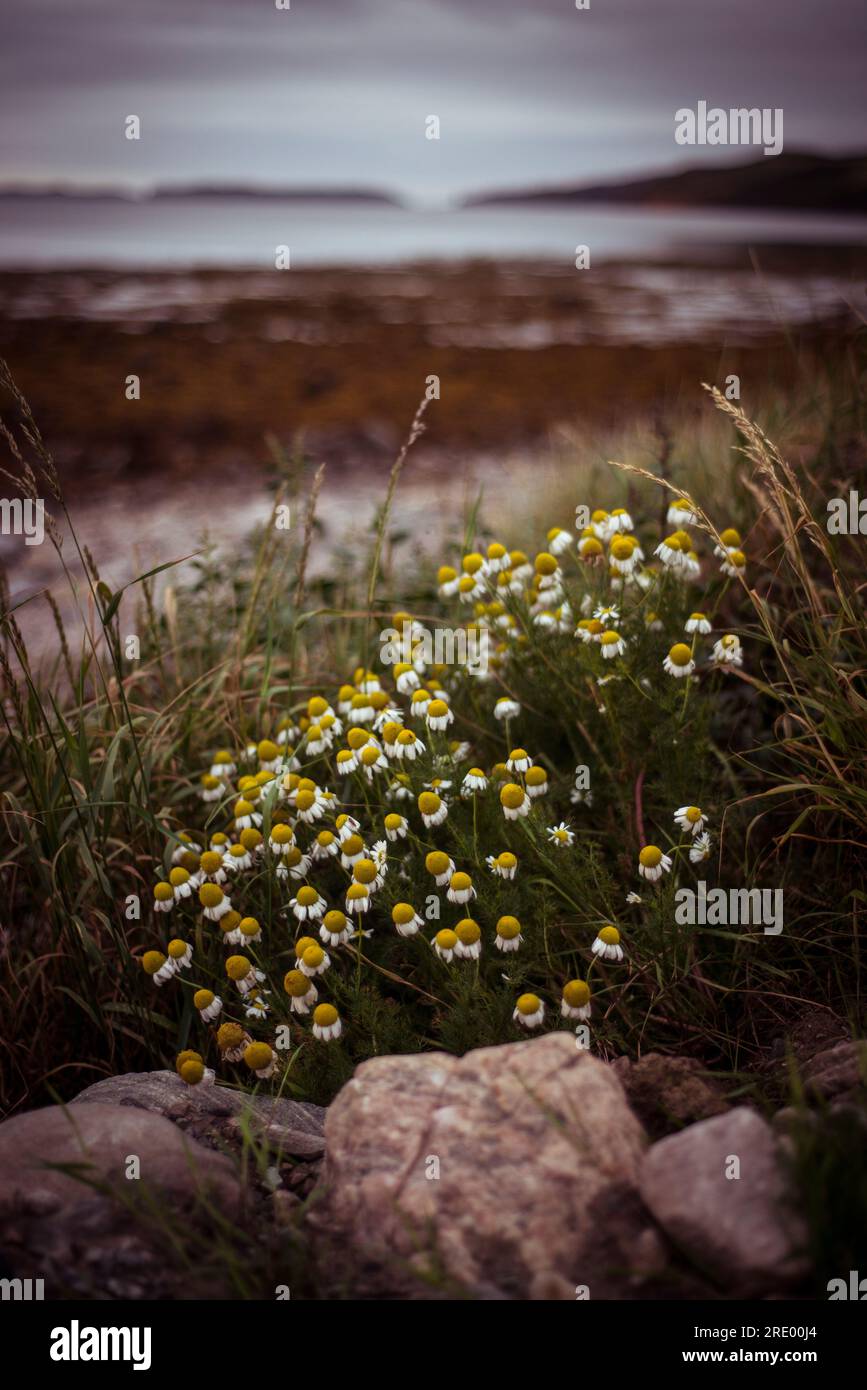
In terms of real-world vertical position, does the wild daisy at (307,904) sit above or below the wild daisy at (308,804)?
below

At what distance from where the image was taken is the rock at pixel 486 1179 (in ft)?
5.65

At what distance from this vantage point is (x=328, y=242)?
60.5 meters

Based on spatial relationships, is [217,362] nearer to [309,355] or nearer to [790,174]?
[309,355]

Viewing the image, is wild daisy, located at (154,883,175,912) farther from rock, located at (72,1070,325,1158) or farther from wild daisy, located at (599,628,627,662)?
wild daisy, located at (599,628,627,662)

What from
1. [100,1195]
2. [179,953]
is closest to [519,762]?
[179,953]

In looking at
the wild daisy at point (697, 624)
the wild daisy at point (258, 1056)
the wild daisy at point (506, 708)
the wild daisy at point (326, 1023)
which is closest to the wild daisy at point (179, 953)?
the wild daisy at point (258, 1056)

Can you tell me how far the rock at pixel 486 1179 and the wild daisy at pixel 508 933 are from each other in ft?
1.10

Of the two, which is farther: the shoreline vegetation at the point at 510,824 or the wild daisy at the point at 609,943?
the shoreline vegetation at the point at 510,824

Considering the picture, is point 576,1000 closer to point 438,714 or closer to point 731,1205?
point 731,1205

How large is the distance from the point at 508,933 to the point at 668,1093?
1.65 ft

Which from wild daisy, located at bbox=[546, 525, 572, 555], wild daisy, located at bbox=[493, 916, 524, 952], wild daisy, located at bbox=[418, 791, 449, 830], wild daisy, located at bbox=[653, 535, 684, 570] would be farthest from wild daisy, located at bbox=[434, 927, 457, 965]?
wild daisy, located at bbox=[546, 525, 572, 555]

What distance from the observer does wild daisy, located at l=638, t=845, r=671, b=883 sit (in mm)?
2408

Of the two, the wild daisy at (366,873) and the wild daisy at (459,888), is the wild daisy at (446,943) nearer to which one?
the wild daisy at (459,888)

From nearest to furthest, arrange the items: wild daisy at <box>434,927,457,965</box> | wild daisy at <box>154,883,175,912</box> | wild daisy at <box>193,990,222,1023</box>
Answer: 1. wild daisy at <box>434,927,457,965</box>
2. wild daisy at <box>193,990,222,1023</box>
3. wild daisy at <box>154,883,175,912</box>
